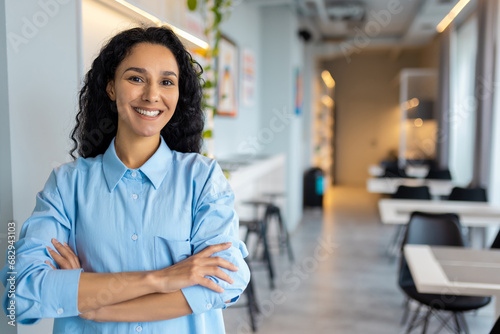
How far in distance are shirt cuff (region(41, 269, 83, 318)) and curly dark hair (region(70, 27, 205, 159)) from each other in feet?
1.48

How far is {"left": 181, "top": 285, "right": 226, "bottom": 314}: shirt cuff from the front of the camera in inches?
46.7

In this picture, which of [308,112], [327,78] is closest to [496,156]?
[308,112]

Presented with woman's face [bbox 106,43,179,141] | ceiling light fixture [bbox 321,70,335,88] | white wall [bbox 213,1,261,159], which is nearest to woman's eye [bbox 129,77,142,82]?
woman's face [bbox 106,43,179,141]

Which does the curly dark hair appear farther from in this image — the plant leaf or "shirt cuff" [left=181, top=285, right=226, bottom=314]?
the plant leaf

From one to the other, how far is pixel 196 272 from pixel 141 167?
1.13 feet

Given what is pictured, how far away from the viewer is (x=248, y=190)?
5488mm

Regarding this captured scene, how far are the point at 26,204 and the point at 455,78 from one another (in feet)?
26.1

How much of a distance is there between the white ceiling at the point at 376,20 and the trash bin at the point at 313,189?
2.86 metres

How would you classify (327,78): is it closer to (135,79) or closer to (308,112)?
(308,112)

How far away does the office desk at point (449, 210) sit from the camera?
151 inches

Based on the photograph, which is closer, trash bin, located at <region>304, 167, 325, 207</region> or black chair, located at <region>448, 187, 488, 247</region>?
black chair, located at <region>448, 187, 488, 247</region>

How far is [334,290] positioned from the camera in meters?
4.33

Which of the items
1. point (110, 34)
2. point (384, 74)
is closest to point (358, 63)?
point (384, 74)

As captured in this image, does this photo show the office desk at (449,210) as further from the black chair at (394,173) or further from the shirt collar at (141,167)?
the shirt collar at (141,167)
